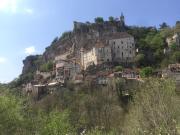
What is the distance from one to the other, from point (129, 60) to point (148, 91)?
81536 millimetres

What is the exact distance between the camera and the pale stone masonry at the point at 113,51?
367 feet

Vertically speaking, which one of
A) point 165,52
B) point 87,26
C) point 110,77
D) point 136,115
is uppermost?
point 87,26

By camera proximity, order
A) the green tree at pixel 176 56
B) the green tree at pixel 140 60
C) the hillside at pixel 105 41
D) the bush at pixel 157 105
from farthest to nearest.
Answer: the hillside at pixel 105 41 → the green tree at pixel 176 56 → the green tree at pixel 140 60 → the bush at pixel 157 105

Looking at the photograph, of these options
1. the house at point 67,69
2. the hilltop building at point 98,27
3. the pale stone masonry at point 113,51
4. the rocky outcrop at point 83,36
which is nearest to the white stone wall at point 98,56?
the pale stone masonry at point 113,51

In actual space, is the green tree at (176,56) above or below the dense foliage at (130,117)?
above

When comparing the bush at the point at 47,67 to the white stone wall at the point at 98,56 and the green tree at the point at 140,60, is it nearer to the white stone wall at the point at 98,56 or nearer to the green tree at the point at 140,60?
the white stone wall at the point at 98,56

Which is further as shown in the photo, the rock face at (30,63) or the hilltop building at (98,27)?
the rock face at (30,63)

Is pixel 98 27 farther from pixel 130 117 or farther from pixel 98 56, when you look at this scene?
pixel 130 117

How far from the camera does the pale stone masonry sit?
111875 mm

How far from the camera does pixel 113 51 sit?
115 meters

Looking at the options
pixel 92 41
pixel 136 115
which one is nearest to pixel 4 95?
pixel 136 115

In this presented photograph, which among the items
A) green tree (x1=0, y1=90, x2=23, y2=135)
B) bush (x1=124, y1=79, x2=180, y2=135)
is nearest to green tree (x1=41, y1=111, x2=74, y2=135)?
green tree (x1=0, y1=90, x2=23, y2=135)

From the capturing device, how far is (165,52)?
11312 centimetres

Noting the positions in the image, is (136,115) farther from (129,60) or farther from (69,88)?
(129,60)
